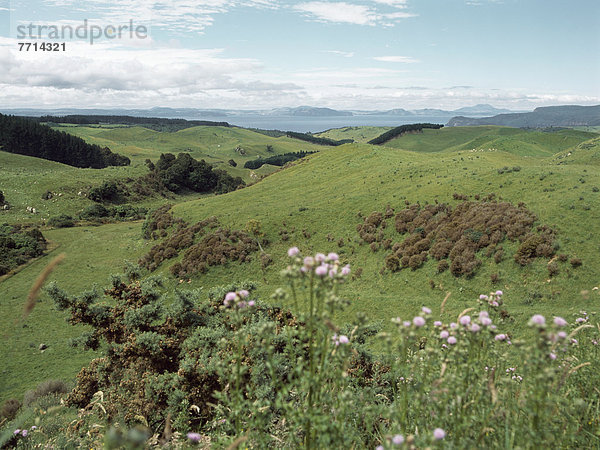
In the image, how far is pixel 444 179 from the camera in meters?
36.5

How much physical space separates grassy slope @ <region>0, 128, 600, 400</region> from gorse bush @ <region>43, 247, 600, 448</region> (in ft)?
7.75

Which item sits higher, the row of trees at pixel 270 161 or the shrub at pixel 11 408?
the row of trees at pixel 270 161

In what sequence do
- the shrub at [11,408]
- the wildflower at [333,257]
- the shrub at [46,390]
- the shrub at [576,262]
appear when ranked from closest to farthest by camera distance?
1. the wildflower at [333,257]
2. the shrub at [11,408]
3. the shrub at [46,390]
4. the shrub at [576,262]

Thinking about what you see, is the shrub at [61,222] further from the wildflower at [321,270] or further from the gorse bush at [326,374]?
the wildflower at [321,270]

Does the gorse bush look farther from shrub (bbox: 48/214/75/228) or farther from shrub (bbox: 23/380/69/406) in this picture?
shrub (bbox: 48/214/75/228)

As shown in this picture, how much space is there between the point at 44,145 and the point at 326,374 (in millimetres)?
131180

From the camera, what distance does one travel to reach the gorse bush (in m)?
3.07

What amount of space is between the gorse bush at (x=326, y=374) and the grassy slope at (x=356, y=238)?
236 centimetres

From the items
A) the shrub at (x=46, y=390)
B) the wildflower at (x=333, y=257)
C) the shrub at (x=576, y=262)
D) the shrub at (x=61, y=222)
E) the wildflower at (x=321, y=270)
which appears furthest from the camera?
the shrub at (x=61, y=222)

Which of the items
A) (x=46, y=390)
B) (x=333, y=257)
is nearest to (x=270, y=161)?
(x=46, y=390)

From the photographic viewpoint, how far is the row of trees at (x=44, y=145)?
4119 inches

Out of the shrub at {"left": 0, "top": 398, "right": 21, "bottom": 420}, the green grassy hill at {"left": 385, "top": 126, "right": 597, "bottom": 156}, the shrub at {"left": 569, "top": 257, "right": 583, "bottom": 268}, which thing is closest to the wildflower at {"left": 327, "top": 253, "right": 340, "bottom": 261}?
the shrub at {"left": 0, "top": 398, "right": 21, "bottom": 420}

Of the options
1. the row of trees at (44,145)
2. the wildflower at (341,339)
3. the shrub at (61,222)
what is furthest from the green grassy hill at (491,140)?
the row of trees at (44,145)

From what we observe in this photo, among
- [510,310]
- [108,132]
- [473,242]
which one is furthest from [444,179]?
[108,132]
